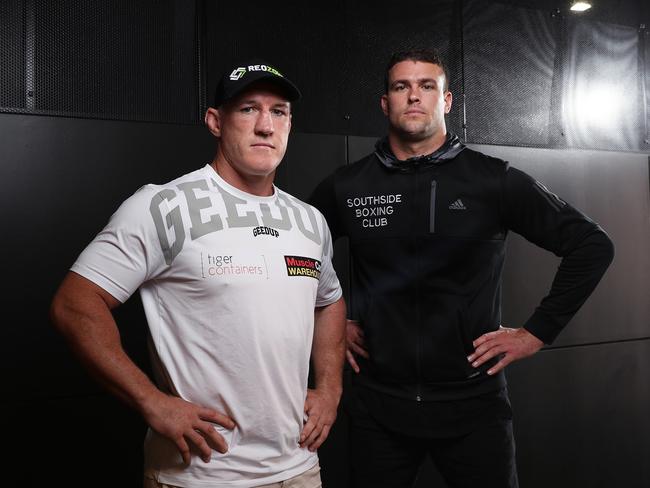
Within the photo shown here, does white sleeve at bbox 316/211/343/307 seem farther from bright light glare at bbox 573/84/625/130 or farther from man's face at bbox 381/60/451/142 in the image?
bright light glare at bbox 573/84/625/130

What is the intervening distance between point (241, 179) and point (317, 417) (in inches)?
22.8

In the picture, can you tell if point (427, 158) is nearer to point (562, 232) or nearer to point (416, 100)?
point (416, 100)

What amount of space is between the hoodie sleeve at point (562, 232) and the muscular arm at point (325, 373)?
603 millimetres

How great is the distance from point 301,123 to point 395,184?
82 cm

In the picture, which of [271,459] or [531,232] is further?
[531,232]

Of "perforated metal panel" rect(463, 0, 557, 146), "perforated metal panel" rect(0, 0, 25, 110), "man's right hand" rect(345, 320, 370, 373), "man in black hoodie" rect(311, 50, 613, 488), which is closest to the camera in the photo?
"man in black hoodie" rect(311, 50, 613, 488)

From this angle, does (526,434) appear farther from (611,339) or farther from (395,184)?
(395,184)

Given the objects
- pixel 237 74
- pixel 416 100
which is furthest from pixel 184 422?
pixel 416 100

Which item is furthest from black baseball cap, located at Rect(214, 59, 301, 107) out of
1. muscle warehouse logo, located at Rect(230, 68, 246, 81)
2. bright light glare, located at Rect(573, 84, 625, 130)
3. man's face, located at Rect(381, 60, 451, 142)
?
bright light glare, located at Rect(573, 84, 625, 130)

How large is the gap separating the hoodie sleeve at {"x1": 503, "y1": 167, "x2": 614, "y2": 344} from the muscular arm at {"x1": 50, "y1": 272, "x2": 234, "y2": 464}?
1.08m

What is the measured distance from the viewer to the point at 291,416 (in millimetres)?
1398

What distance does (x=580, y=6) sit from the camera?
3.18 m

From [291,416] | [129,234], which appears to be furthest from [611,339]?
[129,234]

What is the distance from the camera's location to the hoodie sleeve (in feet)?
6.11
